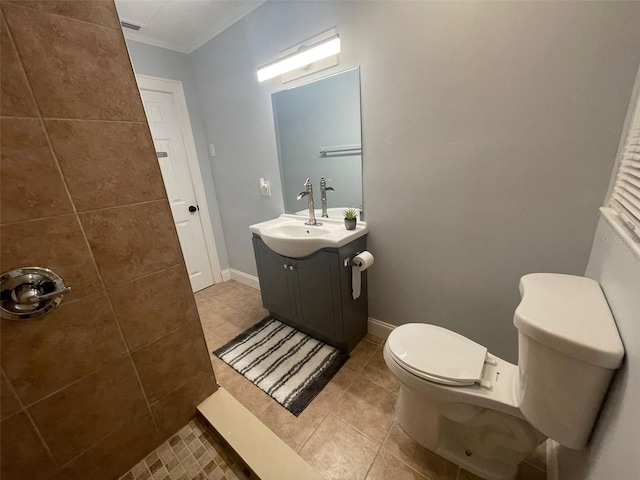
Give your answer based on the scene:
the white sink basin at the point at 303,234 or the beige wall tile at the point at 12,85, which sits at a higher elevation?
the beige wall tile at the point at 12,85

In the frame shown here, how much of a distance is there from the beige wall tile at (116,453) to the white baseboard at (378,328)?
4.41 ft

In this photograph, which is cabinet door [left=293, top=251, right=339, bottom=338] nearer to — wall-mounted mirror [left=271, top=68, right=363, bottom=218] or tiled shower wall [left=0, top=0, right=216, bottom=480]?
wall-mounted mirror [left=271, top=68, right=363, bottom=218]

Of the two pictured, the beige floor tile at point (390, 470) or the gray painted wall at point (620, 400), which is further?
the beige floor tile at point (390, 470)

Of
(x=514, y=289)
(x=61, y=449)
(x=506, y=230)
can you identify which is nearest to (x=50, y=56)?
(x=61, y=449)

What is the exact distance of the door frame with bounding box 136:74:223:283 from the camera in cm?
208

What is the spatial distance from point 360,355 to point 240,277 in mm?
1671

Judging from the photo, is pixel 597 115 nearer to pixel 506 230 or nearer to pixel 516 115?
pixel 516 115

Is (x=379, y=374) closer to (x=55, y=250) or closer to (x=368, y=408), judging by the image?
(x=368, y=408)

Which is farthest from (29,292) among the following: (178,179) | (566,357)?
(178,179)

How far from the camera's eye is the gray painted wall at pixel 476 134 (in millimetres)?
917


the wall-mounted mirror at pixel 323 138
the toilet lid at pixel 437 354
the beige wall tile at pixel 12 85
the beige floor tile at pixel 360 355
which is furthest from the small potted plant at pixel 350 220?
the beige wall tile at pixel 12 85

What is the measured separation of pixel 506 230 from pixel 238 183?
6.89ft

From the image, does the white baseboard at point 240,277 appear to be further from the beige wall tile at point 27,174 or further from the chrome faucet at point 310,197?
the beige wall tile at point 27,174

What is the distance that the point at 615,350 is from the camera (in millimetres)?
579
